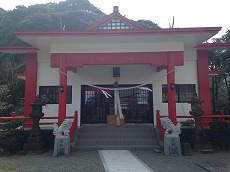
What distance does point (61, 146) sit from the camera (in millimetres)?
8672

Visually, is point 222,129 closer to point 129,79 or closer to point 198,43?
point 198,43

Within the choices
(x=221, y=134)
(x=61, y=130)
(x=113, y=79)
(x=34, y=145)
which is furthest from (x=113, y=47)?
(x=221, y=134)

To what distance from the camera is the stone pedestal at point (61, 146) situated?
861 centimetres

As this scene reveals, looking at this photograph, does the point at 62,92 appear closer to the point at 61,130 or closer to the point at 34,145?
the point at 61,130

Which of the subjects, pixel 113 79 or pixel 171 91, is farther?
pixel 113 79

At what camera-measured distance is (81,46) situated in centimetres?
1045

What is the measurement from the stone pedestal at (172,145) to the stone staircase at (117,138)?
90 centimetres

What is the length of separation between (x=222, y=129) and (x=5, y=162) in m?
8.89

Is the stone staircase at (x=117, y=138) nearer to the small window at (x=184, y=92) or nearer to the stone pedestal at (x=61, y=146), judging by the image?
the stone pedestal at (x=61, y=146)

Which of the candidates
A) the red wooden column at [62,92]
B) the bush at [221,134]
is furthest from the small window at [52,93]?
the bush at [221,134]

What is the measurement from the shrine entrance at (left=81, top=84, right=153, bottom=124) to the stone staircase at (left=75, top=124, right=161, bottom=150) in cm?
154

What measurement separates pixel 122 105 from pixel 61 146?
5280 millimetres

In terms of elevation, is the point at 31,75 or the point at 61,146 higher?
the point at 31,75

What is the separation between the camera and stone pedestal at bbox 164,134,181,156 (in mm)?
8625
